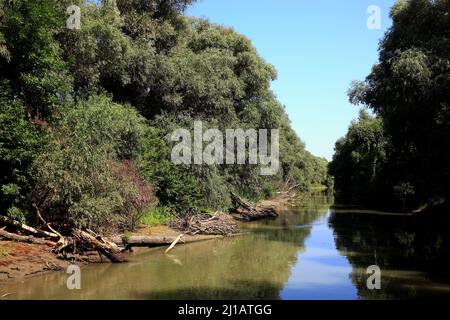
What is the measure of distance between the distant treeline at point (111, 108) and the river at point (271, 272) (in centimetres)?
299

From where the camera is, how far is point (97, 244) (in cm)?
1566

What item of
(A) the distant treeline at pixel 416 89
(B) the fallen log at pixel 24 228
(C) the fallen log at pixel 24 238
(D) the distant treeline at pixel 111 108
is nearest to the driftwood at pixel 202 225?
(D) the distant treeline at pixel 111 108

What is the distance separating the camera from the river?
1225 cm

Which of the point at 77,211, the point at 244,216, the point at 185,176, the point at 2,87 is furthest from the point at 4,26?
the point at 244,216

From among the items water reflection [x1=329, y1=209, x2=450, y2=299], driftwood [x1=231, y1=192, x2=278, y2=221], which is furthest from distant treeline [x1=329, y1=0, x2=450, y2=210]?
driftwood [x1=231, y1=192, x2=278, y2=221]

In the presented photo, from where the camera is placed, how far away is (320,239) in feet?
78.4

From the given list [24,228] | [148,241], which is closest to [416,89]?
[148,241]

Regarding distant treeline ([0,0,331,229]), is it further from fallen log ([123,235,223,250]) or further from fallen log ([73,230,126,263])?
fallen log ([123,235,223,250])

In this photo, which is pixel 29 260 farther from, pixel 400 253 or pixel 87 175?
pixel 400 253

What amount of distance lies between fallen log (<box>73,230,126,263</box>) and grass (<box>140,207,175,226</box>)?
19.5 feet

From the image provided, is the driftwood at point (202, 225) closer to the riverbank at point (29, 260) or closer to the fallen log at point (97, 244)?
the riverbank at point (29, 260)

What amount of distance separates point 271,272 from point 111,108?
34.0 ft

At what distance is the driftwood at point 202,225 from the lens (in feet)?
75.2

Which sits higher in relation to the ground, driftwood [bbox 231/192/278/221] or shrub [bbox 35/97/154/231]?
shrub [bbox 35/97/154/231]
